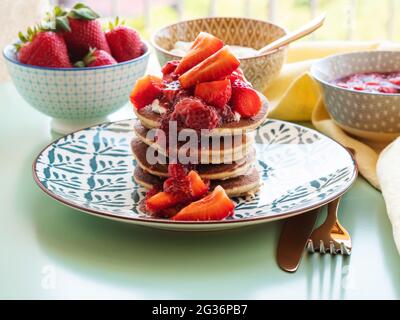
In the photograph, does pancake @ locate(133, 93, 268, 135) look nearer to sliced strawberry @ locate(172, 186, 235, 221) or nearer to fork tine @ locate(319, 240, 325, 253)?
sliced strawberry @ locate(172, 186, 235, 221)

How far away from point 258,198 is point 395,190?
243mm

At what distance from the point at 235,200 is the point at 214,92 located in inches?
8.0

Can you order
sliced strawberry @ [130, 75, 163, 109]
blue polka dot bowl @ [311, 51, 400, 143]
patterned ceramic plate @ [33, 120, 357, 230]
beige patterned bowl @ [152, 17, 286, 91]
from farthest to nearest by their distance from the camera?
1. beige patterned bowl @ [152, 17, 286, 91]
2. blue polka dot bowl @ [311, 51, 400, 143]
3. sliced strawberry @ [130, 75, 163, 109]
4. patterned ceramic plate @ [33, 120, 357, 230]

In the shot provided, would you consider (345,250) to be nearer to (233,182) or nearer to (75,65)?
(233,182)

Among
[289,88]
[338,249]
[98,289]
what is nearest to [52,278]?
[98,289]

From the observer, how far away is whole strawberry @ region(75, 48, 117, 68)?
1634mm

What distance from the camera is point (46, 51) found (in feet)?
5.23

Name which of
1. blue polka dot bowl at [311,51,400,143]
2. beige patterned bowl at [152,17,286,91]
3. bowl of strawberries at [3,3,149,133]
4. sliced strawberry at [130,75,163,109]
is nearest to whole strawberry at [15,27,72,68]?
bowl of strawberries at [3,3,149,133]

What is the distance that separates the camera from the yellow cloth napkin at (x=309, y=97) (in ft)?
5.03

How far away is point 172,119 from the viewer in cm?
122

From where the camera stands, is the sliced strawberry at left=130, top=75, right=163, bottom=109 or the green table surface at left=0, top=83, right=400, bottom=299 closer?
the green table surface at left=0, top=83, right=400, bottom=299

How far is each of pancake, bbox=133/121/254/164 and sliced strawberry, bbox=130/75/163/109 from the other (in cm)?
6

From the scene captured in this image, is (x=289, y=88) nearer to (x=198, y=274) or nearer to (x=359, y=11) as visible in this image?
(x=198, y=274)
